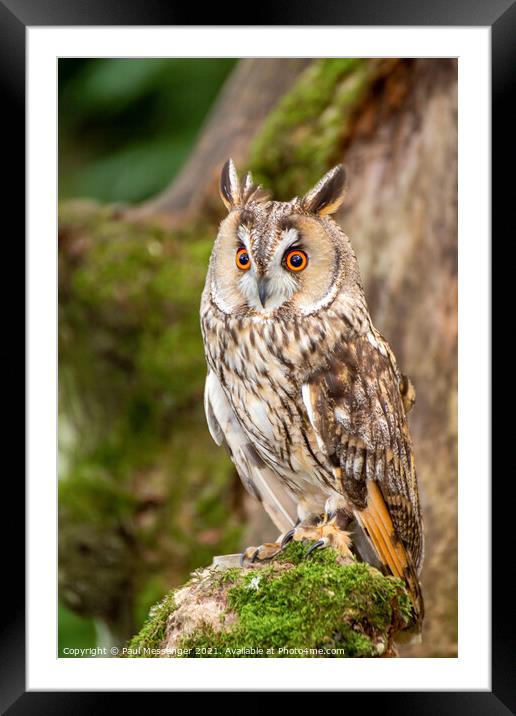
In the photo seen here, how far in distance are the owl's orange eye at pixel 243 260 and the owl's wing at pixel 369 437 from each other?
0.29m

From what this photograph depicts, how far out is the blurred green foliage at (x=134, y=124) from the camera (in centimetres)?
285

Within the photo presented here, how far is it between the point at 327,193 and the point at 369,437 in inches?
22.6

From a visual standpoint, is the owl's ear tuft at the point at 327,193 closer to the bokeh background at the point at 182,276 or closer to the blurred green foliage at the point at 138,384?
the bokeh background at the point at 182,276

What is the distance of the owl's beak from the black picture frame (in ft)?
1.83

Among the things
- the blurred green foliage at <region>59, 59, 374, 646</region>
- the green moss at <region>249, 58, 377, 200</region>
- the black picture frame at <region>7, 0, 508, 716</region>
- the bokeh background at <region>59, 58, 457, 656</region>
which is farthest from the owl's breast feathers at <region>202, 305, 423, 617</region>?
the blurred green foliage at <region>59, 59, 374, 646</region>

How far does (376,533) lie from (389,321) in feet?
3.83

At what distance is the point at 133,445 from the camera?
3412 millimetres

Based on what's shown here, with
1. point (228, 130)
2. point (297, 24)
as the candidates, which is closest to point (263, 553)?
point (297, 24)

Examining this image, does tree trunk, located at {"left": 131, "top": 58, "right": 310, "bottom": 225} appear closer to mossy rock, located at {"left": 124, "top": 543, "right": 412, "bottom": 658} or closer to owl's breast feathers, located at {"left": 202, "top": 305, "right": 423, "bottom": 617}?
owl's breast feathers, located at {"left": 202, "top": 305, "right": 423, "bottom": 617}

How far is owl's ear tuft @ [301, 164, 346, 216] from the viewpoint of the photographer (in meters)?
1.71

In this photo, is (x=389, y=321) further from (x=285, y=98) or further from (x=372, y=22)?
(x=372, y=22)

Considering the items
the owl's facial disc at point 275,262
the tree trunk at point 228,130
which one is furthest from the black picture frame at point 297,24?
the tree trunk at point 228,130

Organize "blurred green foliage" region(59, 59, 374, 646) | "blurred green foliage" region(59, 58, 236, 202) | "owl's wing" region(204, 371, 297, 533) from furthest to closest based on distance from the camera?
"blurred green foliage" region(59, 59, 374, 646), "blurred green foliage" region(59, 58, 236, 202), "owl's wing" region(204, 371, 297, 533)
